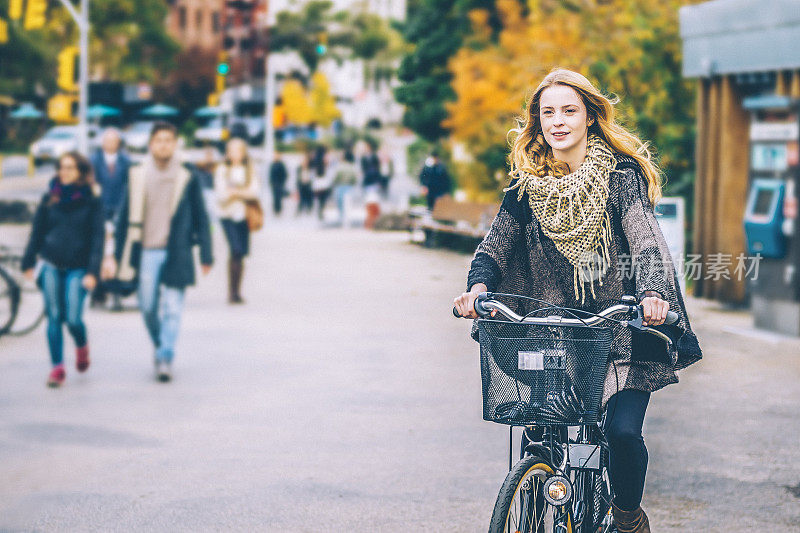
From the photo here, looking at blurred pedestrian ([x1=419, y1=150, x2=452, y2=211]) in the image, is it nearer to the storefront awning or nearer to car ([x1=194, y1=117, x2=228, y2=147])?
the storefront awning

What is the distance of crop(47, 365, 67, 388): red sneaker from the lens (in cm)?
962

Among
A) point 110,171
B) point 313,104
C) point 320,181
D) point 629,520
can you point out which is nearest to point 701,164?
point 110,171

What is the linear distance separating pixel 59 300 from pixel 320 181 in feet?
80.3

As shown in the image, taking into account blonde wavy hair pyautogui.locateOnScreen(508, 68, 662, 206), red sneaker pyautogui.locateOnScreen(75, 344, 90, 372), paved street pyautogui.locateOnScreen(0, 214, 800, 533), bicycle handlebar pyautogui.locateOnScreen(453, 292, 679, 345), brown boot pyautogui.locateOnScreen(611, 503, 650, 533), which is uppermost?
blonde wavy hair pyautogui.locateOnScreen(508, 68, 662, 206)

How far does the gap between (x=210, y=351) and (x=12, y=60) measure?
46603 millimetres

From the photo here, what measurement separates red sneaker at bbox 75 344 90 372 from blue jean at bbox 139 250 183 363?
1.62ft

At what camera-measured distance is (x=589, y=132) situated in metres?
4.79

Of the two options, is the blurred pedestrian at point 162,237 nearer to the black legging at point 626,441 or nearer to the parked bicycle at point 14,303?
the parked bicycle at point 14,303

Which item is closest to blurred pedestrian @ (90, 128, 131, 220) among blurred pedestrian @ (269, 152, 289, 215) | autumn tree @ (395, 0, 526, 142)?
autumn tree @ (395, 0, 526, 142)

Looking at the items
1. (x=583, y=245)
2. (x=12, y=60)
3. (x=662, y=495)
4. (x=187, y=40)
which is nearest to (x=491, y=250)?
(x=583, y=245)

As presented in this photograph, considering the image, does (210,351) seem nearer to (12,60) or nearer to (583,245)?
(583,245)

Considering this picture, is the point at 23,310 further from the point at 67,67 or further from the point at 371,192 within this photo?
the point at 67,67

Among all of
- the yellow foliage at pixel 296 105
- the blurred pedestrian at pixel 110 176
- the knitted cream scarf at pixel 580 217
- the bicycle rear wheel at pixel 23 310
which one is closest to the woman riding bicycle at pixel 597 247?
the knitted cream scarf at pixel 580 217

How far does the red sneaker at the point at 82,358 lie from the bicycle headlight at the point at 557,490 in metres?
6.28
